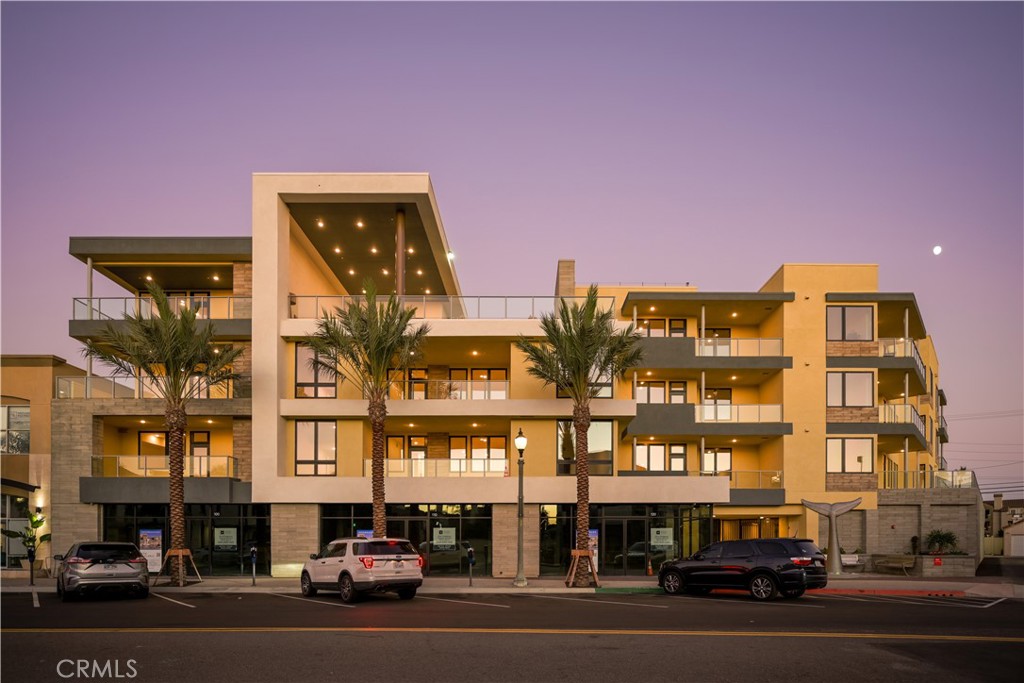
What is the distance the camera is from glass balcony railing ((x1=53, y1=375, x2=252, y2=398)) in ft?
102

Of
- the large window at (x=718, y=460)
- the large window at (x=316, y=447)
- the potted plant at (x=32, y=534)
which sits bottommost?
the potted plant at (x=32, y=534)

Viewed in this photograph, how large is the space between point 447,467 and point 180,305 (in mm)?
11148

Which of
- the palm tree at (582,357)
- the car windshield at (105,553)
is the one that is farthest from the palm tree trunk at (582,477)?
the car windshield at (105,553)

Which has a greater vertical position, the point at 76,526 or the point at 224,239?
the point at 224,239

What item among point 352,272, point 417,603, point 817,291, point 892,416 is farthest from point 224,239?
point 892,416

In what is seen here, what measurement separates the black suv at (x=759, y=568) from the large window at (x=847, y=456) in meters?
19.9

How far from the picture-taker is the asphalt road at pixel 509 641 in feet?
36.9

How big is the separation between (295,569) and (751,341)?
23.2m

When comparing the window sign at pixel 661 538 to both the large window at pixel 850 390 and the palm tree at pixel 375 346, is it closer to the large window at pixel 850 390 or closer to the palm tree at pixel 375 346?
the palm tree at pixel 375 346

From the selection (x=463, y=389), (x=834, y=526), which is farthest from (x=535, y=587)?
(x=834, y=526)

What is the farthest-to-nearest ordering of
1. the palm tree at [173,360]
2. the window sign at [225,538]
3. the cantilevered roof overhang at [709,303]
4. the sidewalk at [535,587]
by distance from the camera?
the cantilevered roof overhang at [709,303], the window sign at [225,538], the palm tree at [173,360], the sidewalk at [535,587]

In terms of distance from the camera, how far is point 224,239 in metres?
31.5

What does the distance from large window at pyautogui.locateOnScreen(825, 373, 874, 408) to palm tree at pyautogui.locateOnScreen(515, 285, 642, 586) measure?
17597mm

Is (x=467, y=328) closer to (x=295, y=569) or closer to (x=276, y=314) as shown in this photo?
(x=276, y=314)
